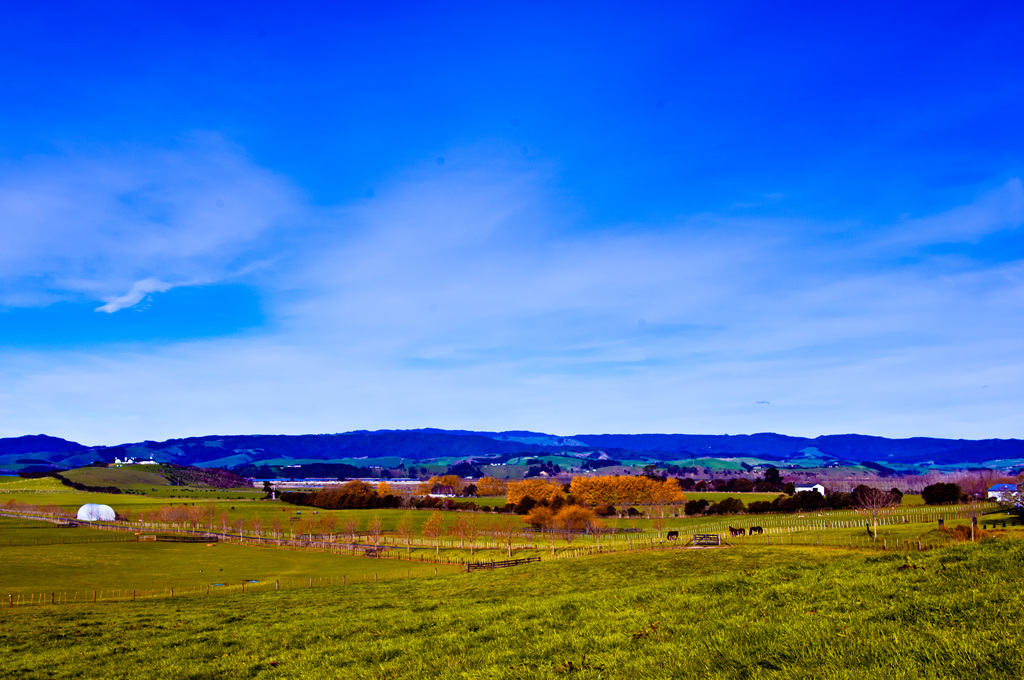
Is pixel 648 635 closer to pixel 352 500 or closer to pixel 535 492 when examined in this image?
pixel 535 492

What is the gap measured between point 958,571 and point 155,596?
179 ft

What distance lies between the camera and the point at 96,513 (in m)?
140

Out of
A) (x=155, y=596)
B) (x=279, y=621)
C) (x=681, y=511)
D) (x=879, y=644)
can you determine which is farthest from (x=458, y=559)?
(x=681, y=511)

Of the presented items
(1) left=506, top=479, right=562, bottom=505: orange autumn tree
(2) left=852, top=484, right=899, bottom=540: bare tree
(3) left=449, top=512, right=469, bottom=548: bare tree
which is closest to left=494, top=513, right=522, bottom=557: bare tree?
(3) left=449, top=512, right=469, bottom=548: bare tree

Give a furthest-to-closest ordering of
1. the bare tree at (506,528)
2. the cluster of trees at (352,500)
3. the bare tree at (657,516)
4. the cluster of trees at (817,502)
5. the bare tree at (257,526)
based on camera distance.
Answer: the cluster of trees at (352,500) → the bare tree at (257,526) → the cluster of trees at (817,502) → the bare tree at (657,516) → the bare tree at (506,528)

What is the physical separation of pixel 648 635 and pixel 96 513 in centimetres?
16620

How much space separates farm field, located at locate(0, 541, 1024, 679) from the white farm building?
133241 mm

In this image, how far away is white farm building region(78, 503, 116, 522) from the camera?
13848cm

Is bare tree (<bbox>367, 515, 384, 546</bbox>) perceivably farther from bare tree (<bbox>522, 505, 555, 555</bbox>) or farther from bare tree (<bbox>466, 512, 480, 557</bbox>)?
bare tree (<bbox>522, 505, 555, 555</bbox>)

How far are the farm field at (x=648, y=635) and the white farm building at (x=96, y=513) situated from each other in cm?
13324

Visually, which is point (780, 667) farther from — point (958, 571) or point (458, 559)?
point (458, 559)

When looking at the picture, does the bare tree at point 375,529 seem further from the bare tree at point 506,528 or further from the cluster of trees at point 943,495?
the cluster of trees at point 943,495

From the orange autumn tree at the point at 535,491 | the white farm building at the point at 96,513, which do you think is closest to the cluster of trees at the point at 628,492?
the orange autumn tree at the point at 535,491

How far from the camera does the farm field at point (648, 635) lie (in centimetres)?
1056
